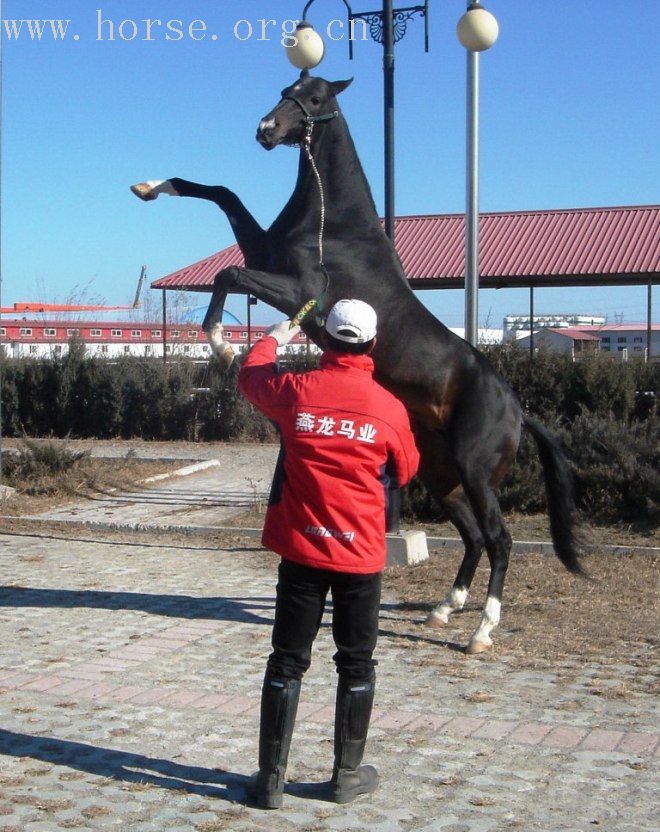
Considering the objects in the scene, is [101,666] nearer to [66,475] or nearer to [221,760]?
[221,760]

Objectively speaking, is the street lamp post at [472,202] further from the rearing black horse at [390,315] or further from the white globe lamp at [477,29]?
the rearing black horse at [390,315]

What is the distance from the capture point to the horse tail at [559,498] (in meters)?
7.57

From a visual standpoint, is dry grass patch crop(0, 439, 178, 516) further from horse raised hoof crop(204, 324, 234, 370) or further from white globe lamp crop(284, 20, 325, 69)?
horse raised hoof crop(204, 324, 234, 370)

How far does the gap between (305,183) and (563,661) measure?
328 centimetres

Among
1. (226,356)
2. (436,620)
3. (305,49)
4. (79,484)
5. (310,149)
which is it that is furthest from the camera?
(79,484)

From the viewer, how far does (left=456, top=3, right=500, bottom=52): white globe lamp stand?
911 centimetres

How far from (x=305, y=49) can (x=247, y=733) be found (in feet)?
17.3

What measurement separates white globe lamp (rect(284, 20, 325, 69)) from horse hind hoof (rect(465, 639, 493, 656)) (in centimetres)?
450

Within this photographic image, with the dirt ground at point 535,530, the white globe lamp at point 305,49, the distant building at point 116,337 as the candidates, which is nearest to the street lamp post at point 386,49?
the white globe lamp at point 305,49

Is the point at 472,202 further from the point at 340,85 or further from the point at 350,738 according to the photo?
the point at 350,738

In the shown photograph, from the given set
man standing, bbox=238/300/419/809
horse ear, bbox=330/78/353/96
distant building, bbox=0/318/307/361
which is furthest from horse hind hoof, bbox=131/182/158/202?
distant building, bbox=0/318/307/361

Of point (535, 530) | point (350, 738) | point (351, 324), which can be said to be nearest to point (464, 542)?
point (535, 530)

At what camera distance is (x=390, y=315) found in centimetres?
680

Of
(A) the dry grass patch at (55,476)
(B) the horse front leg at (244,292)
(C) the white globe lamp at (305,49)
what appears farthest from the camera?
(A) the dry grass patch at (55,476)
